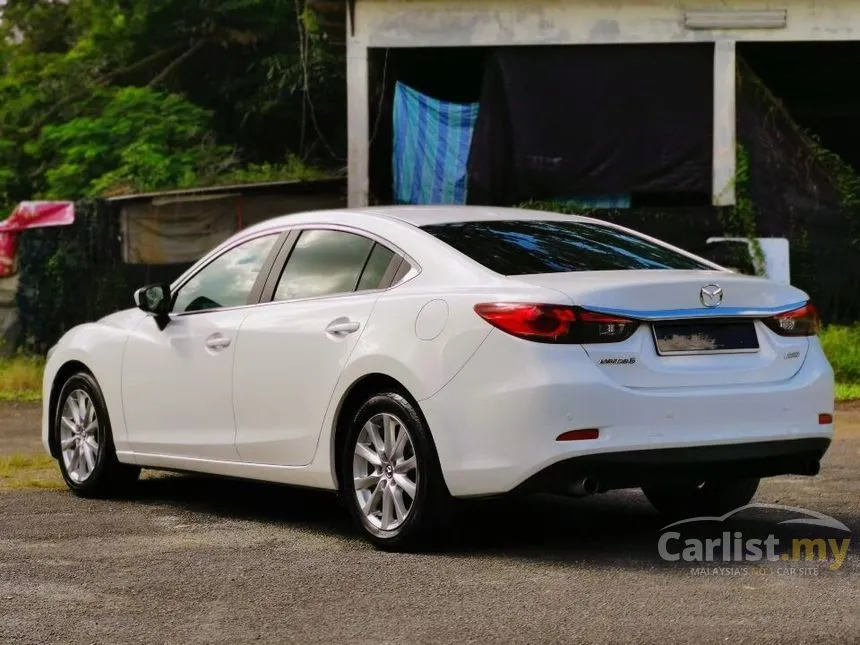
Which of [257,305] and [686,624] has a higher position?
[257,305]

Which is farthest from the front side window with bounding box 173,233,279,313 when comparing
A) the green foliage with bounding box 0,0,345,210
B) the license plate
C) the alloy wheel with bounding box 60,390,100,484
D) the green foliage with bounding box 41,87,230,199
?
the green foliage with bounding box 0,0,345,210

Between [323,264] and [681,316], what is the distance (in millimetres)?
1920

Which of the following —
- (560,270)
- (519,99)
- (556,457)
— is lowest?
(556,457)

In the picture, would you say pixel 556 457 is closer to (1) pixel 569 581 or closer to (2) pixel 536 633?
(1) pixel 569 581

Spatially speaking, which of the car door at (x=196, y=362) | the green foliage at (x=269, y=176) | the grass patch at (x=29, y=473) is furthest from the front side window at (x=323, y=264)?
the green foliage at (x=269, y=176)

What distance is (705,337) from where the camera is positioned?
6.84m

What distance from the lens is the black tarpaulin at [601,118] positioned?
19094mm

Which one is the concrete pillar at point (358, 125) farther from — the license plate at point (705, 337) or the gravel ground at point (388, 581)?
the license plate at point (705, 337)

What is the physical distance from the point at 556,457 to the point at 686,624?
1.15 metres

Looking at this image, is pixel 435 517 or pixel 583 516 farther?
pixel 583 516

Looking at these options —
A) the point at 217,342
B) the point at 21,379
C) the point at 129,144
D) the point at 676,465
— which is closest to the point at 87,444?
the point at 217,342

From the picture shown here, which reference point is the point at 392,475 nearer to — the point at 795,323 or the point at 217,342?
the point at 217,342

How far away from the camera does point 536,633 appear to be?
5.44 meters

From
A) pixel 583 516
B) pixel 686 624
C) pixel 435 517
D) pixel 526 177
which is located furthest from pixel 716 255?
pixel 686 624
